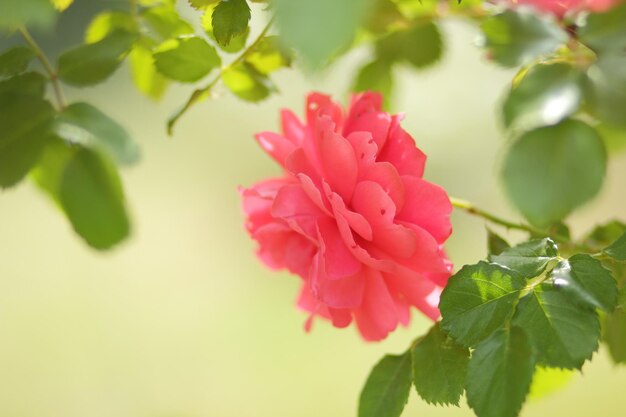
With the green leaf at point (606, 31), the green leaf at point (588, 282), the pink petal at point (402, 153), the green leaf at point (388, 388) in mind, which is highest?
the green leaf at point (606, 31)

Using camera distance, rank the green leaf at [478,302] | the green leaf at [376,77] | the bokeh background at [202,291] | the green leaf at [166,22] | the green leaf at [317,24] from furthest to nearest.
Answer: the bokeh background at [202,291]
the green leaf at [376,77]
the green leaf at [166,22]
the green leaf at [478,302]
the green leaf at [317,24]

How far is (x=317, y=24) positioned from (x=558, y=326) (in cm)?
14

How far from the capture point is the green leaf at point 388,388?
0.31 meters

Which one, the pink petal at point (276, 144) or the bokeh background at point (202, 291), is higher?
the pink petal at point (276, 144)

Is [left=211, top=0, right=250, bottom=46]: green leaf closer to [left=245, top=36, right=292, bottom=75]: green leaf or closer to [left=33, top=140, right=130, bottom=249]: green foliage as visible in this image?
[left=245, top=36, right=292, bottom=75]: green leaf

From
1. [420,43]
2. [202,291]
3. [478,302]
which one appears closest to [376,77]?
[420,43]

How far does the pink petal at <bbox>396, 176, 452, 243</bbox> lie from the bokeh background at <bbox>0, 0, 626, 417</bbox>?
1.61ft

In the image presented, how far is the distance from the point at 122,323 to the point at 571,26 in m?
0.86

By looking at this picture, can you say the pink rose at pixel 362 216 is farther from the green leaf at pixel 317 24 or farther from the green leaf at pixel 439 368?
the green leaf at pixel 317 24

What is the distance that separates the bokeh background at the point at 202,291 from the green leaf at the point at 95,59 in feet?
1.30

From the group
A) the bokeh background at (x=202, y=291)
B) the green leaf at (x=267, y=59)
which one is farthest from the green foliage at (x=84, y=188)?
the bokeh background at (x=202, y=291)

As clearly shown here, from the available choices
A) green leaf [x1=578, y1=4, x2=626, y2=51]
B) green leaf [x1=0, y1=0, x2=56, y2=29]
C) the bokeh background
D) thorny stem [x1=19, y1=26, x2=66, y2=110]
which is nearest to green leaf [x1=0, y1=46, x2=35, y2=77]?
thorny stem [x1=19, y1=26, x2=66, y2=110]

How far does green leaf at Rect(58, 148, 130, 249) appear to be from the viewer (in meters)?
0.40

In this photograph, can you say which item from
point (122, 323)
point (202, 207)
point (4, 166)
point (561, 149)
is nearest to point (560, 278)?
point (561, 149)
